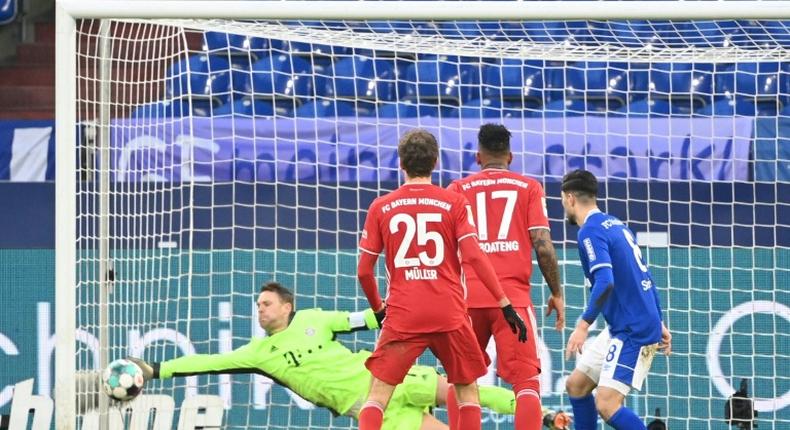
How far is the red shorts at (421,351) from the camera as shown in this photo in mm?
6543

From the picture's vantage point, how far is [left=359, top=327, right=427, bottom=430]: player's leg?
21.5 feet

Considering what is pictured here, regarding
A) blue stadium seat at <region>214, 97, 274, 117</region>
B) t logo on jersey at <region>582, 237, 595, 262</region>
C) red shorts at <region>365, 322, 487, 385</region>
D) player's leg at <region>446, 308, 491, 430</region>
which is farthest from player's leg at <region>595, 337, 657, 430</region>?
blue stadium seat at <region>214, 97, 274, 117</region>

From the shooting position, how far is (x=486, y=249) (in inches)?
278

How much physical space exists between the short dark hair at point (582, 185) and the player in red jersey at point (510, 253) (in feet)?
0.88

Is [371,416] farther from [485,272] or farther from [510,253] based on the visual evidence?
[510,253]

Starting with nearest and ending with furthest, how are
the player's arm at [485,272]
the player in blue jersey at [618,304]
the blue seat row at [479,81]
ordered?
Result: the player's arm at [485,272]
the player in blue jersey at [618,304]
the blue seat row at [479,81]

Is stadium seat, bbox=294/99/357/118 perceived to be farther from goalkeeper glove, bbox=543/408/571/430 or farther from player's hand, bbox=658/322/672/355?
player's hand, bbox=658/322/672/355

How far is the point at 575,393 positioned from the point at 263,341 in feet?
5.67

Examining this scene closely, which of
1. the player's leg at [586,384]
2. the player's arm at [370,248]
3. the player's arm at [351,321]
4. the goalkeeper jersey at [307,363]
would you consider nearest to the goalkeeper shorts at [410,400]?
the goalkeeper jersey at [307,363]

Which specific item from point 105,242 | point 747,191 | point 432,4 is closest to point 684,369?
point 747,191

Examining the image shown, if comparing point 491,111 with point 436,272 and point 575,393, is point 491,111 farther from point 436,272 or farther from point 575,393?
point 436,272

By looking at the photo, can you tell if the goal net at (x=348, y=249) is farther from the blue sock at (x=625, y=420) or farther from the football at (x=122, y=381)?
the blue sock at (x=625, y=420)

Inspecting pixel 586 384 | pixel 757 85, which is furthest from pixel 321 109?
pixel 586 384

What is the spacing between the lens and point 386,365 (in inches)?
259
